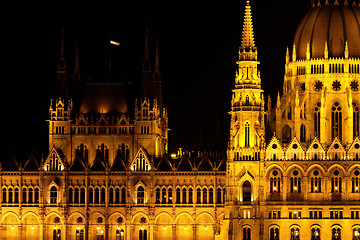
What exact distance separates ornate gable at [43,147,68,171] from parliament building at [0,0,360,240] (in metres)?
0.13

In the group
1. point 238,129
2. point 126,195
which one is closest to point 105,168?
point 126,195

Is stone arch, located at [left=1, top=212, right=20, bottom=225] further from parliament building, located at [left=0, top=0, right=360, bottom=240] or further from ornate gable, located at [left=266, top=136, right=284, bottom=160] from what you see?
ornate gable, located at [left=266, top=136, right=284, bottom=160]

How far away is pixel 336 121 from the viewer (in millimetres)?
198375

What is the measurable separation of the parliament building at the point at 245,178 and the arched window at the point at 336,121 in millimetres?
185

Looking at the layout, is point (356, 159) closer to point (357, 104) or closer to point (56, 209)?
point (357, 104)

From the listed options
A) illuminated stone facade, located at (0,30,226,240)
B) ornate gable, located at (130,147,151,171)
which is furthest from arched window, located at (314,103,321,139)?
ornate gable, located at (130,147,151,171)

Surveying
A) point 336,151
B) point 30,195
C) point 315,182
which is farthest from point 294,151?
point 30,195

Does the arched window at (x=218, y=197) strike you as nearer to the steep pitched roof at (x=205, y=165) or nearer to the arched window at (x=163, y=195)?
the steep pitched roof at (x=205, y=165)

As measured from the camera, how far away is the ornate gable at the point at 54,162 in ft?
644

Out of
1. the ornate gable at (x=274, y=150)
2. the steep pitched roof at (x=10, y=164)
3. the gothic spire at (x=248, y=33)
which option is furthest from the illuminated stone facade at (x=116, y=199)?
the gothic spire at (x=248, y=33)

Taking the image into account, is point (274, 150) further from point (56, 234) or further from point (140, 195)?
point (56, 234)

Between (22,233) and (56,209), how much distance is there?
536 cm

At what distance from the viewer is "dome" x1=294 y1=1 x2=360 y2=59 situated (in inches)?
7815

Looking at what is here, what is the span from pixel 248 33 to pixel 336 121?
17.3 meters
